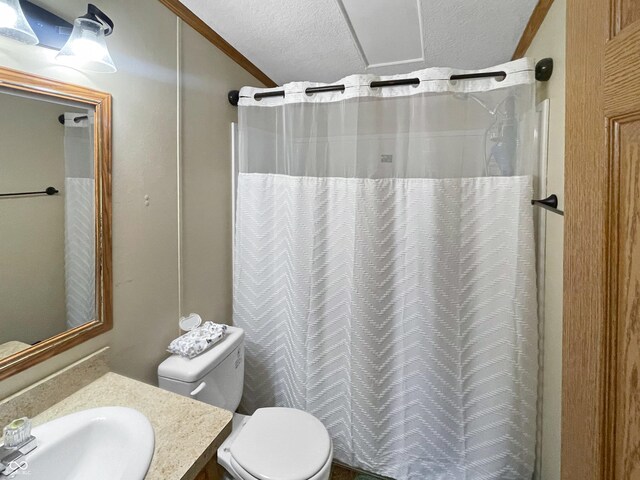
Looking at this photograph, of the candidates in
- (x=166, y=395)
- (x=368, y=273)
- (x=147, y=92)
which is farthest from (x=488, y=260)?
(x=147, y=92)

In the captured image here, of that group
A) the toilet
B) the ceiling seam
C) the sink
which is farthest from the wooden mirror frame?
the ceiling seam

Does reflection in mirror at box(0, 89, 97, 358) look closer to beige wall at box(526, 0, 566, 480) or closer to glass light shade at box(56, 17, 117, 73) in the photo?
glass light shade at box(56, 17, 117, 73)

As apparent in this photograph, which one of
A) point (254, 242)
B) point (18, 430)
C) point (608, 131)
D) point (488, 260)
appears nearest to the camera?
point (608, 131)

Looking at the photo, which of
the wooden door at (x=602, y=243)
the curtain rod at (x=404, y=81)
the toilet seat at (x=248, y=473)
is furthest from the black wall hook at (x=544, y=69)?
the toilet seat at (x=248, y=473)

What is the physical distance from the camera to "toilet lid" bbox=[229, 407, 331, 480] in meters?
1.16

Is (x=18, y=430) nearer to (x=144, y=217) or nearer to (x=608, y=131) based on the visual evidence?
(x=144, y=217)

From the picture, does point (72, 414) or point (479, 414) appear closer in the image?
point (72, 414)

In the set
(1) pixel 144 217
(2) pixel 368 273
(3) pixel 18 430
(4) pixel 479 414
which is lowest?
(4) pixel 479 414

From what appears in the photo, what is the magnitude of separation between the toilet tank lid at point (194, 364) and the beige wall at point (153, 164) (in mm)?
107

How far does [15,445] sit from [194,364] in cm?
61

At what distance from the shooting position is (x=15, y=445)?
744 mm

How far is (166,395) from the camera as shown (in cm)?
103

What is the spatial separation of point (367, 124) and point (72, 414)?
61.5 inches

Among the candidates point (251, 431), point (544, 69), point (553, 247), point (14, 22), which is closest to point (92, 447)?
point (251, 431)
